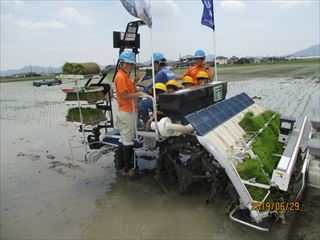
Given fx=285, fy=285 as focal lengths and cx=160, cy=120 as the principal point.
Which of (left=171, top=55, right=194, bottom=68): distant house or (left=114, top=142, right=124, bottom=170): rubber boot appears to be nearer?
(left=114, top=142, right=124, bottom=170): rubber boot

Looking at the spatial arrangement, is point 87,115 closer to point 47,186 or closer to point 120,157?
point 120,157

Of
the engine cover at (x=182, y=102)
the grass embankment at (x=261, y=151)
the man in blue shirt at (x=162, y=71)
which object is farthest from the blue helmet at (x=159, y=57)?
the grass embankment at (x=261, y=151)

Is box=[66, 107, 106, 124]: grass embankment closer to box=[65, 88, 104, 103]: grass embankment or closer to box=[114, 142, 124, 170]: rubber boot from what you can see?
box=[65, 88, 104, 103]: grass embankment

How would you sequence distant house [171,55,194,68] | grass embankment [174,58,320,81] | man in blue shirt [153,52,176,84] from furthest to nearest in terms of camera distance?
grass embankment [174,58,320,81] < distant house [171,55,194,68] < man in blue shirt [153,52,176,84]

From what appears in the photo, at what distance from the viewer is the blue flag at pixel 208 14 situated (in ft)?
21.9

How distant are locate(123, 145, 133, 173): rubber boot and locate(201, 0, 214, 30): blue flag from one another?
341 cm

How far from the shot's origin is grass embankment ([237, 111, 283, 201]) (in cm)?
394

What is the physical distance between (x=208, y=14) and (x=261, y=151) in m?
3.81

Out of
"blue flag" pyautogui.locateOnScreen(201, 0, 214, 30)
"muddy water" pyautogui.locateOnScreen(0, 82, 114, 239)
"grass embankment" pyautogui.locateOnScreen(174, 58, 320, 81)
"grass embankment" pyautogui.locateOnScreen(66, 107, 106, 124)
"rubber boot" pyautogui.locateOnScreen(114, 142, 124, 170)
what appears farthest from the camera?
"grass embankment" pyautogui.locateOnScreen(174, 58, 320, 81)

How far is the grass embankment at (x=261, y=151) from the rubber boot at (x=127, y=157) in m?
2.28

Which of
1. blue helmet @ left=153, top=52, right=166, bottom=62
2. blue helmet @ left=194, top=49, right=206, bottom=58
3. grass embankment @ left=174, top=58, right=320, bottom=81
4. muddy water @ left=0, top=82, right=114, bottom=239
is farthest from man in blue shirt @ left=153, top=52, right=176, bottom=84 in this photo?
grass embankment @ left=174, top=58, right=320, bottom=81

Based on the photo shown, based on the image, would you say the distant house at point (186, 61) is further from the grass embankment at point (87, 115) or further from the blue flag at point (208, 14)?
the grass embankment at point (87, 115)

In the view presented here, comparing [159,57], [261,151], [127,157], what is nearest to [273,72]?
[159,57]

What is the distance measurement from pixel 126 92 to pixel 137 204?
2.04 m
